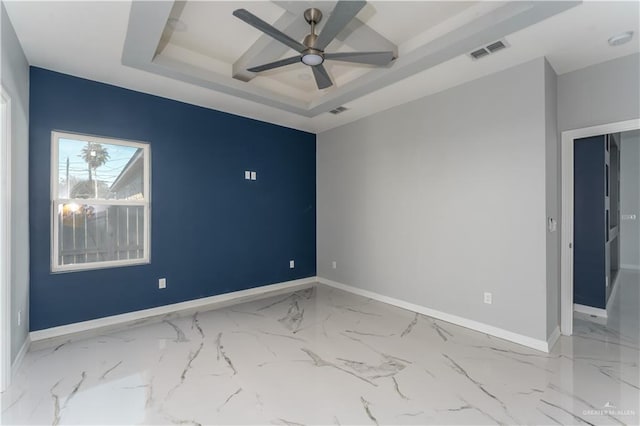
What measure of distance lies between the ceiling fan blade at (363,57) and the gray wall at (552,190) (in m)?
1.54

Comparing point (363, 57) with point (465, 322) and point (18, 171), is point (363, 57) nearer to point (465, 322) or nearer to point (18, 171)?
point (465, 322)

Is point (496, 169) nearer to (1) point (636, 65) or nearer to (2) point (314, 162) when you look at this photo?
(1) point (636, 65)

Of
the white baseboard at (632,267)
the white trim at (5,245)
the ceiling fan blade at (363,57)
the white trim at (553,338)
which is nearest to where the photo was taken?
the white trim at (5,245)

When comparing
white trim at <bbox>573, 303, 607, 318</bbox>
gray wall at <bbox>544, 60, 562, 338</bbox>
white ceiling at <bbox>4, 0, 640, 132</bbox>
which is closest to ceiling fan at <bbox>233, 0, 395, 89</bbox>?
white ceiling at <bbox>4, 0, 640, 132</bbox>

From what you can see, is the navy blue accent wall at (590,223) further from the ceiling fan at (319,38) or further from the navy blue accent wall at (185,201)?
the navy blue accent wall at (185,201)

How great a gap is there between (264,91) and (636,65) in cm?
370

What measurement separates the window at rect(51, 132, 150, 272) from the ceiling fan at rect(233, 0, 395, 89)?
2.06 metres

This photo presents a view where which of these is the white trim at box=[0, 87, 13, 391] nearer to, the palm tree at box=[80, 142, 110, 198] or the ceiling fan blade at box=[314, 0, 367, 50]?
the palm tree at box=[80, 142, 110, 198]

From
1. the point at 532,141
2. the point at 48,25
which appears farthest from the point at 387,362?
the point at 48,25

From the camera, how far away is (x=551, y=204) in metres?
2.85

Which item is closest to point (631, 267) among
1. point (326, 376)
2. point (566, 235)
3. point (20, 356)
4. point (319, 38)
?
point (566, 235)

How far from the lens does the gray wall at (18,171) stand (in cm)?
222

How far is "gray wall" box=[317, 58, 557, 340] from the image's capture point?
2.82 meters

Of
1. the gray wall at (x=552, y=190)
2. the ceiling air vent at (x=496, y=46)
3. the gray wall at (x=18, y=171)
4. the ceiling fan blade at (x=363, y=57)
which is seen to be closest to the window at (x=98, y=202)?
the gray wall at (x=18, y=171)
